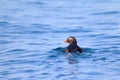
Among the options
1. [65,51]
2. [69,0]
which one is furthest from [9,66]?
[69,0]

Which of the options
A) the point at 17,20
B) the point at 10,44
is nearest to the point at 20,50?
the point at 10,44

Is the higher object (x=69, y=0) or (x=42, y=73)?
(x=69, y=0)

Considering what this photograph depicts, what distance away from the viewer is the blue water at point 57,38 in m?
14.9

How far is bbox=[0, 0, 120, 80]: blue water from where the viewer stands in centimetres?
1494

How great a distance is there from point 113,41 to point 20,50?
374 cm

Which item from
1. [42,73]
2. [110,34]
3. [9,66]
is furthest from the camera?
[110,34]

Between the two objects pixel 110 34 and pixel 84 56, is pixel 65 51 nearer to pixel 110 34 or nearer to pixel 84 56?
pixel 84 56

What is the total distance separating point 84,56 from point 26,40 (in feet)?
12.8

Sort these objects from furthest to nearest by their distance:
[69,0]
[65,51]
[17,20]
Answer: [69,0]
[17,20]
[65,51]

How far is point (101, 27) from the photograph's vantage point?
22.6 metres

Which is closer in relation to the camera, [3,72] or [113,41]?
[3,72]

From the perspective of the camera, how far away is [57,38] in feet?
66.8

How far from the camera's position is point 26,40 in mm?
19953

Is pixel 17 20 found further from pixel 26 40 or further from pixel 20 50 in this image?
pixel 20 50
